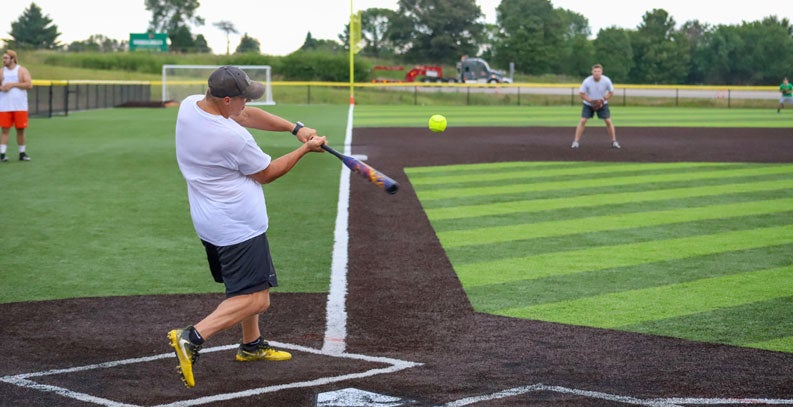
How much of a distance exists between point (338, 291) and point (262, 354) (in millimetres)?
2210

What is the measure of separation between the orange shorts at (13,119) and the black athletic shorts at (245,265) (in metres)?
13.7

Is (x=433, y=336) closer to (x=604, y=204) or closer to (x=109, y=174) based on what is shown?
(x=604, y=204)

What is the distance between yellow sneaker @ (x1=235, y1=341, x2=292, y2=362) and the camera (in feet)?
21.5

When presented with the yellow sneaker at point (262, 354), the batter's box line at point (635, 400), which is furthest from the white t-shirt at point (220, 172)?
the batter's box line at point (635, 400)

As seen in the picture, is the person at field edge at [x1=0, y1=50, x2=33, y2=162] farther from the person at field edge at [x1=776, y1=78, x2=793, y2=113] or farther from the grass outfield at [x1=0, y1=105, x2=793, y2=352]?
the person at field edge at [x1=776, y1=78, x2=793, y2=113]

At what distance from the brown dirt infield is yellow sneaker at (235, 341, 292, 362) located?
0.28 feet

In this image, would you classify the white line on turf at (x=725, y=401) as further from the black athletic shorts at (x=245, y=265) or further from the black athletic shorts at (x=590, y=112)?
the black athletic shorts at (x=590, y=112)

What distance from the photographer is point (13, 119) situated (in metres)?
18.5

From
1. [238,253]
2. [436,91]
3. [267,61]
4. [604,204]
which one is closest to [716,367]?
[238,253]

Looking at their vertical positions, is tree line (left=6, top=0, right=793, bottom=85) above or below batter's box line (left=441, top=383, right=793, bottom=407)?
above

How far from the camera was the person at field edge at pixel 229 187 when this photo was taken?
19.6ft

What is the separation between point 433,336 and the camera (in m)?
7.26

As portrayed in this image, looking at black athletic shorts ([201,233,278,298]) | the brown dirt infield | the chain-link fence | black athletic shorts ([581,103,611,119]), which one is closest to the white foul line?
the brown dirt infield

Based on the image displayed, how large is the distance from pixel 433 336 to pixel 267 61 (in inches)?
2780
